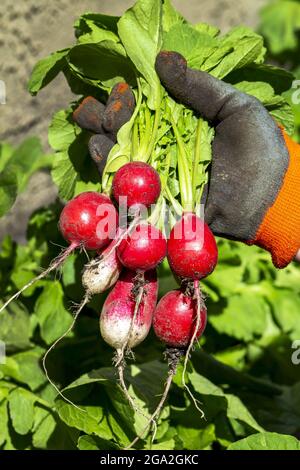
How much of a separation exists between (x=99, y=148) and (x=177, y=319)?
0.41 metres

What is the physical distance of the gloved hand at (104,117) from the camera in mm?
1733

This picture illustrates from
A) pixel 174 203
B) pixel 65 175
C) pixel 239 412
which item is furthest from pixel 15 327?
pixel 174 203

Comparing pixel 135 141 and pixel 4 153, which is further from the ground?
pixel 135 141

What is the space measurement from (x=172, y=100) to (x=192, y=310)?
0.47 metres

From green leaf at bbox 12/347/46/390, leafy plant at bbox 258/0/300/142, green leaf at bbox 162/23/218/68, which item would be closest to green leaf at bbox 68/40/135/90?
green leaf at bbox 162/23/218/68

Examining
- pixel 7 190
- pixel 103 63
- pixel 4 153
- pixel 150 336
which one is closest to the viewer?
pixel 103 63

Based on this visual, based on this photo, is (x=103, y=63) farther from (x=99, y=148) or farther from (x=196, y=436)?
(x=196, y=436)

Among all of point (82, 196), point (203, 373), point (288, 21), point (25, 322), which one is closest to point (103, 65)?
point (82, 196)

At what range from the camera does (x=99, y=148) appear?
175 cm

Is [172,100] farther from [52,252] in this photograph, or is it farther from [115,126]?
[52,252]

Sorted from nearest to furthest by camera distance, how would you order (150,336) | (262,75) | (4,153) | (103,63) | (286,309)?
(103,63) < (262,75) < (150,336) < (286,309) < (4,153)

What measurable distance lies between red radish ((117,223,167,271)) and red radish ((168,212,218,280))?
0.03m
